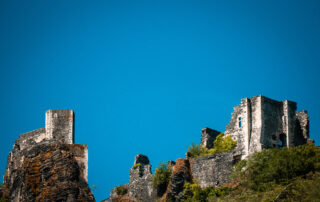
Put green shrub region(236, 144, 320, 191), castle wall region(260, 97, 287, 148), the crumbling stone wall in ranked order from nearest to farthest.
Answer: green shrub region(236, 144, 320, 191)
castle wall region(260, 97, 287, 148)
the crumbling stone wall

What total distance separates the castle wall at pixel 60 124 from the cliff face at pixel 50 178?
2793cm

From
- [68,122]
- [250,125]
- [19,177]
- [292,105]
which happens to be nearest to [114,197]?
[68,122]

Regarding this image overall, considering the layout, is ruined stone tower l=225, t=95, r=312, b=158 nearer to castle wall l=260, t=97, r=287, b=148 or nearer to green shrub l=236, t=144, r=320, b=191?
castle wall l=260, t=97, r=287, b=148

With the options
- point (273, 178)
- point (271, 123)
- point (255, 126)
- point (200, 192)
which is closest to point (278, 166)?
point (273, 178)

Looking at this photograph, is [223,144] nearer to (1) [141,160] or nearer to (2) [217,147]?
(2) [217,147]

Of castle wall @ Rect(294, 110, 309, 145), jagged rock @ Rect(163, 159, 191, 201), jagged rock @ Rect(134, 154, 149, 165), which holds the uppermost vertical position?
castle wall @ Rect(294, 110, 309, 145)

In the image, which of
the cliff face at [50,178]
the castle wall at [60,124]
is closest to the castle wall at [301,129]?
the castle wall at [60,124]

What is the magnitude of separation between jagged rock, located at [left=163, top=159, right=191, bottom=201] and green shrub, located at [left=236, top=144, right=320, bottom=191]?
4.70 metres

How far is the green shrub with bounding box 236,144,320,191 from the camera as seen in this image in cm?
3136

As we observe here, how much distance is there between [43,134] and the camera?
4431 cm

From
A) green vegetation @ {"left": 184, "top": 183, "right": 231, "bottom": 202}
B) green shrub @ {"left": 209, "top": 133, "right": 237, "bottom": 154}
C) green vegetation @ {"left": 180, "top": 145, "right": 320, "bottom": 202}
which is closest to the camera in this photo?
A: green vegetation @ {"left": 180, "top": 145, "right": 320, "bottom": 202}

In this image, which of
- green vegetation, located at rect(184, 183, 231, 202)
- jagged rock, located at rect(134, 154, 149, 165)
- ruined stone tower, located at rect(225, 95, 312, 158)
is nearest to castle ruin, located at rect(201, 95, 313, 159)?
ruined stone tower, located at rect(225, 95, 312, 158)

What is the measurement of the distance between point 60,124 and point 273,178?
18.5 meters

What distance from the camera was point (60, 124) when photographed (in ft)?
141
